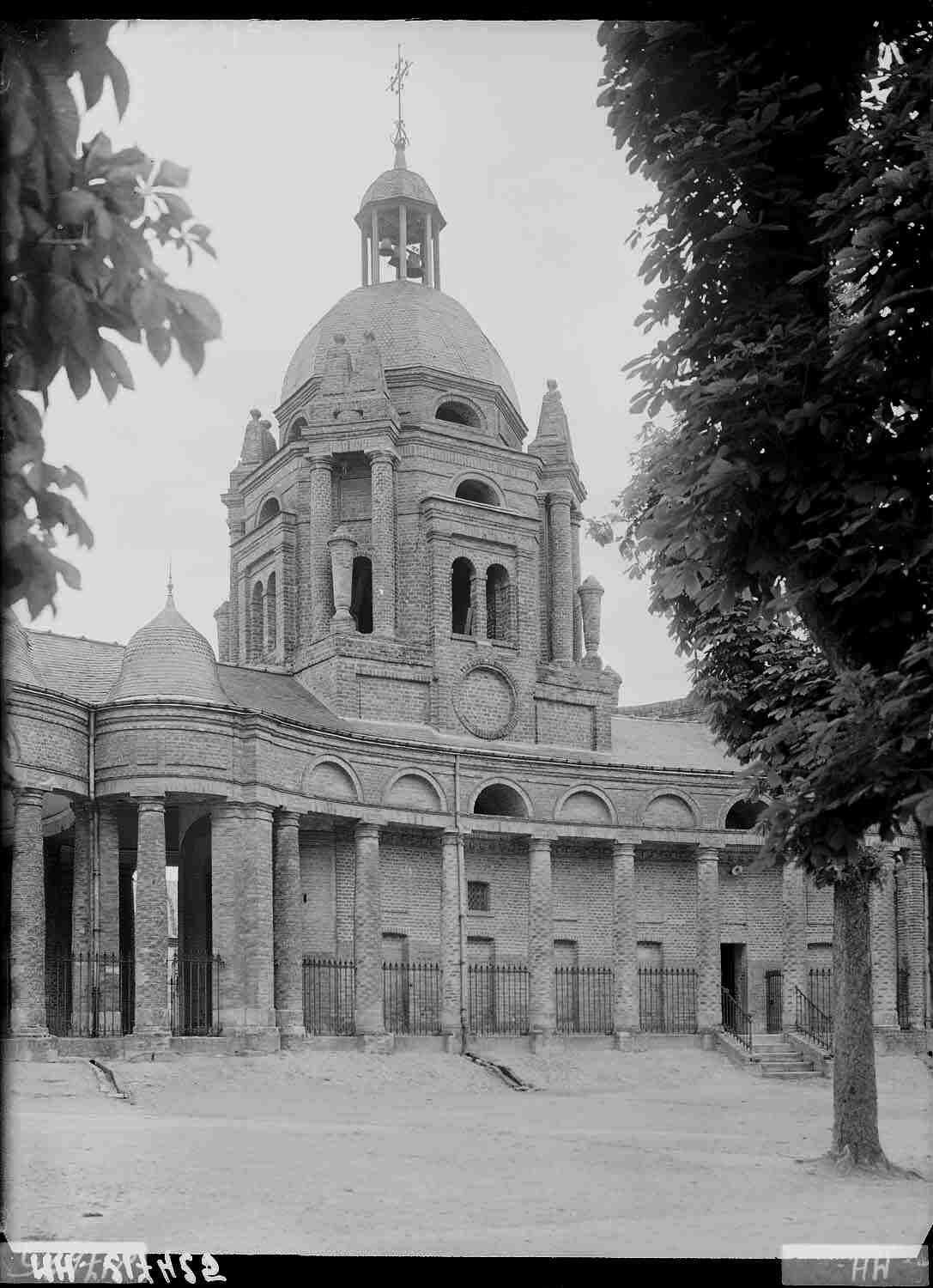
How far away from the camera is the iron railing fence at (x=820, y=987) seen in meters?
38.0

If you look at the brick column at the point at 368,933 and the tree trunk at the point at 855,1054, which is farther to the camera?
the brick column at the point at 368,933

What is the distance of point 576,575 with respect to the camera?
4066cm

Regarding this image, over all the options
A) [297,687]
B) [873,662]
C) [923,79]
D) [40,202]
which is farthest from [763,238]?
[297,687]

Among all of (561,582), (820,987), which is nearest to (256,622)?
(561,582)

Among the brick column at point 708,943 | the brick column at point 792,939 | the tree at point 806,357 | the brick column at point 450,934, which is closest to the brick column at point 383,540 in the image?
the brick column at point 450,934

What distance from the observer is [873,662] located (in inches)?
484

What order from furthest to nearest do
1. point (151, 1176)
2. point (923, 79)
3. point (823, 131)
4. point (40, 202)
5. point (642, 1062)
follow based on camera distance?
point (642, 1062) < point (151, 1176) < point (823, 131) < point (923, 79) < point (40, 202)

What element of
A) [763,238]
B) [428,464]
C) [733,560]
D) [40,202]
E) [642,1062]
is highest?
[428,464]

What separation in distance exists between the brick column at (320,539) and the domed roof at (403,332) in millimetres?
2530

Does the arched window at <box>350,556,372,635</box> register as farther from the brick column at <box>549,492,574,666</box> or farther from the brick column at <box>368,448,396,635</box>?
the brick column at <box>549,492,574,666</box>

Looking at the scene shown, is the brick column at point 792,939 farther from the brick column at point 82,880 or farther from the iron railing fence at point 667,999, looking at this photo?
the brick column at point 82,880

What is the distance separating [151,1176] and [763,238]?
10489 millimetres

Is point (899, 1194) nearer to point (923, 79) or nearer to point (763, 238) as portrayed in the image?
point (763, 238)

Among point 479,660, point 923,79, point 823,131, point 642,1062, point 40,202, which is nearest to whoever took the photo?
point 40,202
